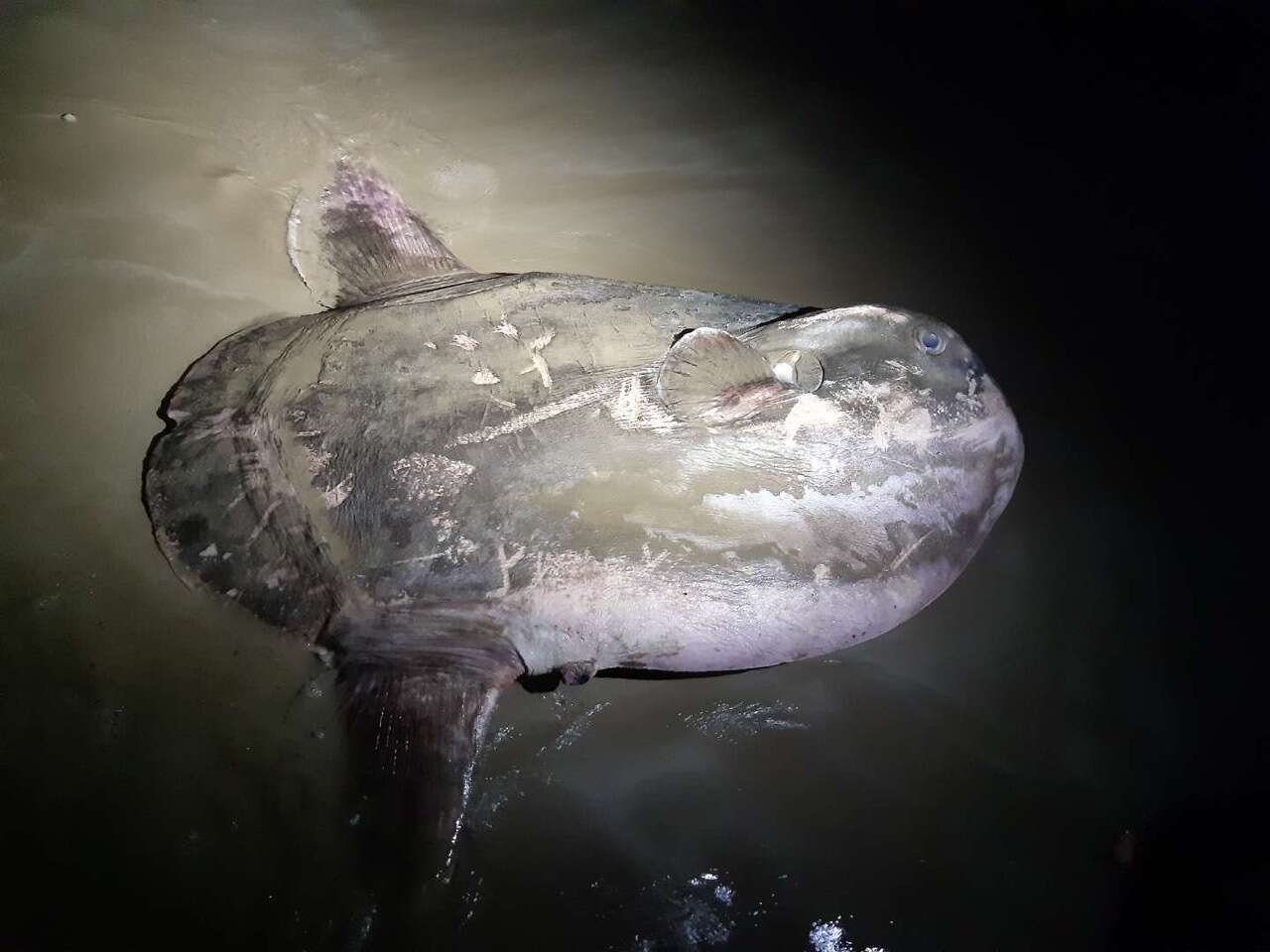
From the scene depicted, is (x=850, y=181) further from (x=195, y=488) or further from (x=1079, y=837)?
(x=195, y=488)

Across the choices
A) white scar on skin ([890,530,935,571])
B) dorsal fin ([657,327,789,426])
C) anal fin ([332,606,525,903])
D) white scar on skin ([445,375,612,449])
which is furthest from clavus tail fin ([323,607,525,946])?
white scar on skin ([890,530,935,571])

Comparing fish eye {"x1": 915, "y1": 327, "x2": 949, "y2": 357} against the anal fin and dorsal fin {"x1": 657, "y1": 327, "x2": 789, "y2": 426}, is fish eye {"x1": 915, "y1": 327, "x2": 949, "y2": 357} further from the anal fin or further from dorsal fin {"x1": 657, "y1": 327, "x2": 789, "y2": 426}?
the anal fin

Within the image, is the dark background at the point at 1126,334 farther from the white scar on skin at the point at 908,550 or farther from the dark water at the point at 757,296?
the white scar on skin at the point at 908,550

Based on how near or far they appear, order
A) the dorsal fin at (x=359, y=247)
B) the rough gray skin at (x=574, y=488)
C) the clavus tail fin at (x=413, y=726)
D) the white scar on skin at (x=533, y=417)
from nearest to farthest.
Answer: the clavus tail fin at (x=413, y=726), the rough gray skin at (x=574, y=488), the white scar on skin at (x=533, y=417), the dorsal fin at (x=359, y=247)

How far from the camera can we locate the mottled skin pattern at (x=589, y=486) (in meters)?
1.70

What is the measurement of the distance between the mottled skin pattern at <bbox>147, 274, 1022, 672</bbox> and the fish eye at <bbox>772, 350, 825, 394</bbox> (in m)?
0.02

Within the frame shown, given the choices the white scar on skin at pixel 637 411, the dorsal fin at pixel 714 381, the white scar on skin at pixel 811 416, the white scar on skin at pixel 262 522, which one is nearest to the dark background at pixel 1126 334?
the white scar on skin at pixel 811 416

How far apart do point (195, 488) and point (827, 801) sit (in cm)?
182

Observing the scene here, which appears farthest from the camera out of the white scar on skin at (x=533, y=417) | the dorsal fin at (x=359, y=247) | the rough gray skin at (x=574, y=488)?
the dorsal fin at (x=359, y=247)

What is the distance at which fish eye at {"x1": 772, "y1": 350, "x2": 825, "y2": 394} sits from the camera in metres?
1.87

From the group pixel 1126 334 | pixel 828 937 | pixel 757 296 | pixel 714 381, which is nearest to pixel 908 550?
pixel 714 381

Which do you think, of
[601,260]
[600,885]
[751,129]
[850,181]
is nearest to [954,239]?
[850,181]

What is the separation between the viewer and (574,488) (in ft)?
5.74

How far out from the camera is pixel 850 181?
293 cm
